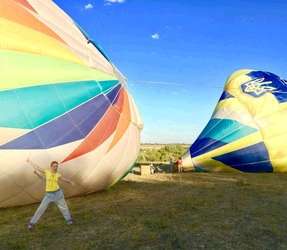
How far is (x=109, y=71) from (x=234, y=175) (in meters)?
8.24

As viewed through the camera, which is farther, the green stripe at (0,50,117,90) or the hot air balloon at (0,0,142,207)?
the green stripe at (0,50,117,90)

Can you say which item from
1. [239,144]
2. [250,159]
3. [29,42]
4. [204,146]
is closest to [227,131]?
[239,144]

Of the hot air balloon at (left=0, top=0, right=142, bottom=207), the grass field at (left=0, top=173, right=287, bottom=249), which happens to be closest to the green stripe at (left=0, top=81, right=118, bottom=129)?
the hot air balloon at (left=0, top=0, right=142, bottom=207)

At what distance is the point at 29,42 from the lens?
11.0m

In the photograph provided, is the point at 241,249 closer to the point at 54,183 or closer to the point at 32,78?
the point at 54,183

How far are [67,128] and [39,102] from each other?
3.07 feet

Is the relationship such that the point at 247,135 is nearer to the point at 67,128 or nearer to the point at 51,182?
the point at 67,128

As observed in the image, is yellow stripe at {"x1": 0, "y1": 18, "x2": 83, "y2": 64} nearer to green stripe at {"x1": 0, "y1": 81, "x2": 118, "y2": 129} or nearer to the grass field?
green stripe at {"x1": 0, "y1": 81, "x2": 118, "y2": 129}

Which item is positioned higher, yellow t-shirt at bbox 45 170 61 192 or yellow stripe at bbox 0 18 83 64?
yellow stripe at bbox 0 18 83 64

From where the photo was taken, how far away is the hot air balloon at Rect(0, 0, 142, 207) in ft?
32.8

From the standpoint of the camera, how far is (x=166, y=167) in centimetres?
2350

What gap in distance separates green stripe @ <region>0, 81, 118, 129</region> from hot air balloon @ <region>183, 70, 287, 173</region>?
9184 mm

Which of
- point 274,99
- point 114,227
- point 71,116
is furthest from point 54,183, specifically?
point 274,99

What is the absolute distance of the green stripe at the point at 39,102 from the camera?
9.85 metres
